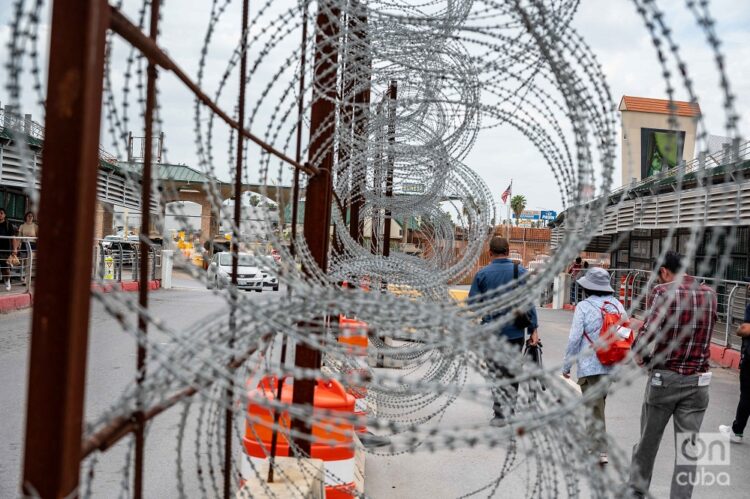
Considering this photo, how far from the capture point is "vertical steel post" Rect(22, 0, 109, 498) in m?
1.14

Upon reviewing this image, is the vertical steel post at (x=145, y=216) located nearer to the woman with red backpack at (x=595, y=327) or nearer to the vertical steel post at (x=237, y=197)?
the vertical steel post at (x=237, y=197)

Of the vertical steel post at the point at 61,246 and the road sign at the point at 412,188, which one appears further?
the road sign at the point at 412,188

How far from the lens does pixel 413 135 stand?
23.2ft

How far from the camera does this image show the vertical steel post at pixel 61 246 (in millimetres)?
1142

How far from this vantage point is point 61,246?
1.15 m

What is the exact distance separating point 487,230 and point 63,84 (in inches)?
271

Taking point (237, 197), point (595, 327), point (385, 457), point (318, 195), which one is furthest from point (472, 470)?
point (237, 197)

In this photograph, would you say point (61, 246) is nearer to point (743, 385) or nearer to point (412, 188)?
point (743, 385)

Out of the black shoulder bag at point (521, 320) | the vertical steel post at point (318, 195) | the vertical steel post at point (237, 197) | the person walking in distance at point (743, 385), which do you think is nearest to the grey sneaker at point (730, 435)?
the person walking in distance at point (743, 385)

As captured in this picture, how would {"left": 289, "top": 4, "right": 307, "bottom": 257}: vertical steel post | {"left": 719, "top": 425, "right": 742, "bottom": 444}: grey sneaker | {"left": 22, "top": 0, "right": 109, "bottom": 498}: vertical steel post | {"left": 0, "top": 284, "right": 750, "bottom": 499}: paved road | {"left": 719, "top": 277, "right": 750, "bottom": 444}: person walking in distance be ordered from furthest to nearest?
{"left": 719, "top": 425, "right": 742, "bottom": 444}: grey sneaker
{"left": 719, "top": 277, "right": 750, "bottom": 444}: person walking in distance
{"left": 0, "top": 284, "right": 750, "bottom": 499}: paved road
{"left": 289, "top": 4, "right": 307, "bottom": 257}: vertical steel post
{"left": 22, "top": 0, "right": 109, "bottom": 498}: vertical steel post

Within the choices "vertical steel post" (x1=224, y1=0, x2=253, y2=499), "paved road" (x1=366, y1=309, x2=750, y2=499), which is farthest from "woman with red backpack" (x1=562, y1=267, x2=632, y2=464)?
"vertical steel post" (x1=224, y1=0, x2=253, y2=499)

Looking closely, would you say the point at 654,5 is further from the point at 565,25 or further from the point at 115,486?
the point at 115,486

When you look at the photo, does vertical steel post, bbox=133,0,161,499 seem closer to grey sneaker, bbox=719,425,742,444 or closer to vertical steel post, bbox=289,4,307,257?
vertical steel post, bbox=289,4,307,257

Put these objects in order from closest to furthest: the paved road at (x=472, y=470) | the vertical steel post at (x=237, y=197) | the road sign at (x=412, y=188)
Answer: the vertical steel post at (x=237, y=197), the paved road at (x=472, y=470), the road sign at (x=412, y=188)
